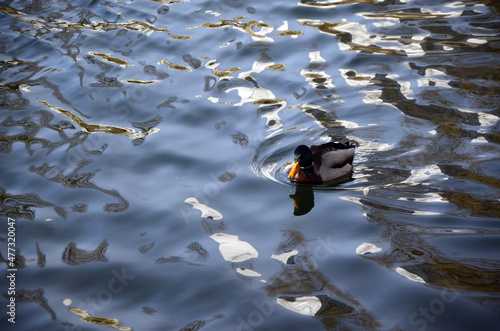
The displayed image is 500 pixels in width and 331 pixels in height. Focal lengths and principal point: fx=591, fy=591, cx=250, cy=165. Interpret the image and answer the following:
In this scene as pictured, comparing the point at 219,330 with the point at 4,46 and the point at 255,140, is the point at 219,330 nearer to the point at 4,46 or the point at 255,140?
the point at 255,140

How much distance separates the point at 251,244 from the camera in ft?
21.0

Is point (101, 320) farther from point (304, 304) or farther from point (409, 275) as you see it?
point (409, 275)

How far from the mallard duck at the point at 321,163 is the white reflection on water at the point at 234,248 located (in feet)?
4.48

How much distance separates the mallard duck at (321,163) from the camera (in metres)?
7.30

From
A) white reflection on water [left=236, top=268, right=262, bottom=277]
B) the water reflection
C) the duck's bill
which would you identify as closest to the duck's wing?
the duck's bill

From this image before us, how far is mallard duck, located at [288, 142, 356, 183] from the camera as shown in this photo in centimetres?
730

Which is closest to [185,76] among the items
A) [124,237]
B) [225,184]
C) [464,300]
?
[225,184]

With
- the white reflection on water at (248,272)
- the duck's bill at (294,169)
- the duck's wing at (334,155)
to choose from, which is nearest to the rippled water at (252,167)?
the white reflection on water at (248,272)

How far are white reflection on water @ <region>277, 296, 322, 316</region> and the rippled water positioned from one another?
0.03m

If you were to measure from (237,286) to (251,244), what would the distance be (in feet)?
2.34

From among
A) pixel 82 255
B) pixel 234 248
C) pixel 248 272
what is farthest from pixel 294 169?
pixel 82 255

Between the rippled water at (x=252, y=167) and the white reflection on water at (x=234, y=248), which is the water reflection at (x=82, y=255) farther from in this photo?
the white reflection on water at (x=234, y=248)

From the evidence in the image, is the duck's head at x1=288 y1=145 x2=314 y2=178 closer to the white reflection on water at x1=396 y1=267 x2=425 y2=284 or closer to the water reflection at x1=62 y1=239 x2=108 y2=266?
the white reflection on water at x1=396 y1=267 x2=425 y2=284

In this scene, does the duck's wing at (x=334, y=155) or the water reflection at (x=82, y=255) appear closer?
the water reflection at (x=82, y=255)
